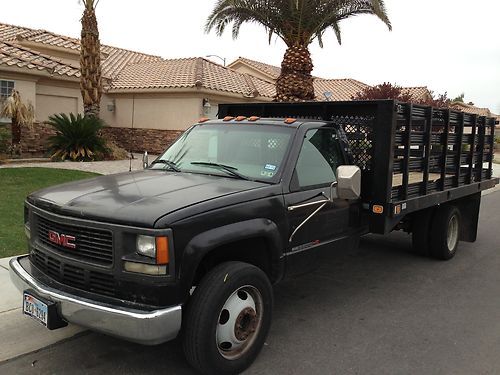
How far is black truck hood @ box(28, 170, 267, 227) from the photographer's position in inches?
126

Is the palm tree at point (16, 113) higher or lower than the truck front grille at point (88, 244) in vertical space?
higher

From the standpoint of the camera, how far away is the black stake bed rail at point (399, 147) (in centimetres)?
499

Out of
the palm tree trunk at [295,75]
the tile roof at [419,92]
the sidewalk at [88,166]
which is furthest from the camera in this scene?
the tile roof at [419,92]

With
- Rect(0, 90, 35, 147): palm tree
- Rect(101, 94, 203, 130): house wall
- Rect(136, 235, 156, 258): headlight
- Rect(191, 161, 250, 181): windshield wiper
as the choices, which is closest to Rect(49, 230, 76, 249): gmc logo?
Rect(136, 235, 156, 258): headlight

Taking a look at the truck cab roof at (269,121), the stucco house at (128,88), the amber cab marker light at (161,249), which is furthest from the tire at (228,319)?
the stucco house at (128,88)

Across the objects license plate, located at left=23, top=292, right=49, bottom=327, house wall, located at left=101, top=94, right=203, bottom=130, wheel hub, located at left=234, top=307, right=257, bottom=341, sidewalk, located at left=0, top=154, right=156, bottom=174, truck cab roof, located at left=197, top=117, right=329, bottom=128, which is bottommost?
wheel hub, located at left=234, top=307, right=257, bottom=341

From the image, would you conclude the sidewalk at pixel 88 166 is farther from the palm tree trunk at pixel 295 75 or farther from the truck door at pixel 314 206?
the truck door at pixel 314 206

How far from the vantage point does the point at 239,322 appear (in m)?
3.58

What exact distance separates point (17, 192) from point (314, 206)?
718 cm

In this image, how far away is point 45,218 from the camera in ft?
11.7

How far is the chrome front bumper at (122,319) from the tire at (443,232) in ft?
15.0

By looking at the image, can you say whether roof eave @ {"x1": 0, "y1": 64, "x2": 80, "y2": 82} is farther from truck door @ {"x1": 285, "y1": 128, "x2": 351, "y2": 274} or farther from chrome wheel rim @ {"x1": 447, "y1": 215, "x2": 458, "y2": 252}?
chrome wheel rim @ {"x1": 447, "y1": 215, "x2": 458, "y2": 252}

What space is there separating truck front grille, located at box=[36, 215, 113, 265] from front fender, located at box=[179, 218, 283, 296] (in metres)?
0.50

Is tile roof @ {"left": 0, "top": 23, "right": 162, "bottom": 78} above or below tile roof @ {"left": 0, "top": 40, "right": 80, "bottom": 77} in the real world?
above
